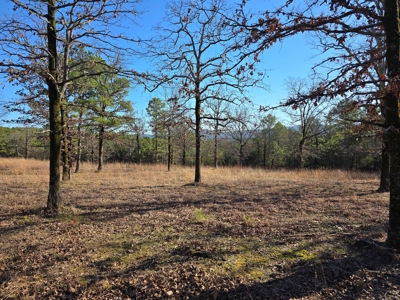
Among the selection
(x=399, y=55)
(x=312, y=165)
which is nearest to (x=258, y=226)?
(x=399, y=55)

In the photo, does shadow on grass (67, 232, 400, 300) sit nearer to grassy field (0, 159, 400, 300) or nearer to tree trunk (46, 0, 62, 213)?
grassy field (0, 159, 400, 300)

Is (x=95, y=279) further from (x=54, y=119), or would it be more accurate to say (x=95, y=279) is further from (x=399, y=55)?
(x=399, y=55)

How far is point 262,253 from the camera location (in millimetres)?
3715

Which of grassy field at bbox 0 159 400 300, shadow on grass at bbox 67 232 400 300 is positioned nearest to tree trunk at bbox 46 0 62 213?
grassy field at bbox 0 159 400 300

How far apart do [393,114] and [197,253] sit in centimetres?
338

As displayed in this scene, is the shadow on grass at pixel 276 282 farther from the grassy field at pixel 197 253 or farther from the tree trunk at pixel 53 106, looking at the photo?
the tree trunk at pixel 53 106

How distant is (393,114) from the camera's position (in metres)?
3.37

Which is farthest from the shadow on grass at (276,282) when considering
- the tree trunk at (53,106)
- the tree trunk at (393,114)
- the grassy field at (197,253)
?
the tree trunk at (53,106)

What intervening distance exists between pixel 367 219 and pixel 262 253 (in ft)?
10.8

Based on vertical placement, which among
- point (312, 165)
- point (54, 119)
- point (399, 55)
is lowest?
point (312, 165)

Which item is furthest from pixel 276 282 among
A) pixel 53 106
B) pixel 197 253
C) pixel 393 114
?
pixel 53 106

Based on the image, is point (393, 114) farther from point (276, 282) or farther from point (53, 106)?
point (53, 106)

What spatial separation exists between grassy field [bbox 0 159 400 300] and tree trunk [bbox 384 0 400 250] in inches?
16.5

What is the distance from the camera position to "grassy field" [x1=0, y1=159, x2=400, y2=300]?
279 cm
